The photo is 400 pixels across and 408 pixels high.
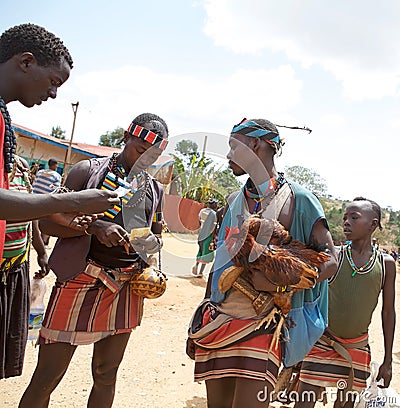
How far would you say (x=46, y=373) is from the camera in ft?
8.20

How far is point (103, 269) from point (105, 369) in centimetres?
60

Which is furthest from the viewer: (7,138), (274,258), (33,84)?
(274,258)

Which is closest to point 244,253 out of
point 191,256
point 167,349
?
point 191,256

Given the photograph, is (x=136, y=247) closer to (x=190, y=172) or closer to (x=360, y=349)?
(x=190, y=172)

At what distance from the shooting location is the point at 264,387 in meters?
2.33

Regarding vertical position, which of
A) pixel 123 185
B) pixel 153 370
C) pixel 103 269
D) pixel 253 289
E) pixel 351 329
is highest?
pixel 123 185

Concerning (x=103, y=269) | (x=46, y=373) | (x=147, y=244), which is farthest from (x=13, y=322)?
(x=147, y=244)

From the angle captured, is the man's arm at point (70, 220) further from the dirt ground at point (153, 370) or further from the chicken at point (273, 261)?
the chicken at point (273, 261)

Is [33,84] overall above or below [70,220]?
above

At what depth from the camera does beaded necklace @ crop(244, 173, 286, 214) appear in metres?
2.53

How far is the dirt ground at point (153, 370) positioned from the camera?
10.5ft

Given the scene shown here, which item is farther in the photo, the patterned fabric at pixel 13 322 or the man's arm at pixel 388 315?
the man's arm at pixel 388 315

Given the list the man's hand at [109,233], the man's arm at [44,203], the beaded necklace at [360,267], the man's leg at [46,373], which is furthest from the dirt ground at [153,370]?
the beaded necklace at [360,267]

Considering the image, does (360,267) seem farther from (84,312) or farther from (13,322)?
(13,322)
